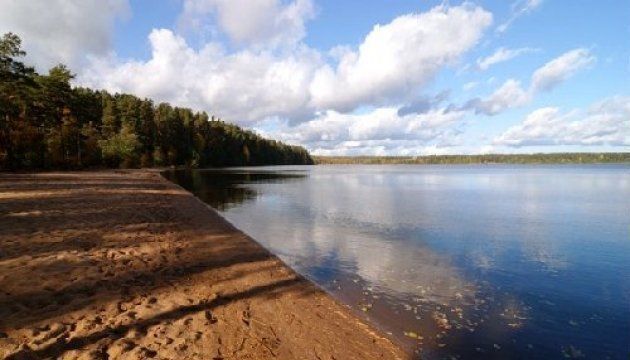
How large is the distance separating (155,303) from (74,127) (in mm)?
82725

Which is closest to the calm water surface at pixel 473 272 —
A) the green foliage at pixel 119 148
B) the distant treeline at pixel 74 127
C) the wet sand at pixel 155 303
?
the wet sand at pixel 155 303

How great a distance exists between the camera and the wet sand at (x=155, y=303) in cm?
797

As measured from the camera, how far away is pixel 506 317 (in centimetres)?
1194

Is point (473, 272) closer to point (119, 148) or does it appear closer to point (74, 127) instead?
point (74, 127)

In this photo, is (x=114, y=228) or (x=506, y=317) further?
(x=114, y=228)

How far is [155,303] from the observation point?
10.1m

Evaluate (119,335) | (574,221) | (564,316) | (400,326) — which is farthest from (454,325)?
(574,221)

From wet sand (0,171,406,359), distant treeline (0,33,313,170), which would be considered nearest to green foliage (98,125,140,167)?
distant treeline (0,33,313,170)

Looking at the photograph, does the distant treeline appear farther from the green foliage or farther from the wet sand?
the wet sand

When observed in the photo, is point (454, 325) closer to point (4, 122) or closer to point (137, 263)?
point (137, 263)

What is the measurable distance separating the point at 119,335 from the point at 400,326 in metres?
7.07

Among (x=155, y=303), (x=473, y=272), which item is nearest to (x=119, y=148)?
(x=473, y=272)

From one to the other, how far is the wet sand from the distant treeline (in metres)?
51.1

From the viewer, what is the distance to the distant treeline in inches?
2283
